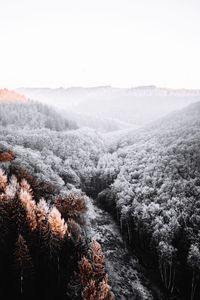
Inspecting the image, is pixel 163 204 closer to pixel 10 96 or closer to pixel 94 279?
pixel 94 279

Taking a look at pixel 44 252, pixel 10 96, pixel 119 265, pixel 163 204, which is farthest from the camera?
pixel 10 96

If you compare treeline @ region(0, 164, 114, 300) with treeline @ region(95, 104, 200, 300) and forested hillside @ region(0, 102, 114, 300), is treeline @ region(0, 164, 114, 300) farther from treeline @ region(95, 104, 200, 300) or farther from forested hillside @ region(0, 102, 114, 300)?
treeline @ region(95, 104, 200, 300)

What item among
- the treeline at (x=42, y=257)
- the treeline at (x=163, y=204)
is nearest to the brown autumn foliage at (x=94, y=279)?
the treeline at (x=42, y=257)

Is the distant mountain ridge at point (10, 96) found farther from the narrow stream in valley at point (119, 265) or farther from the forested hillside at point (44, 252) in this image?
the forested hillside at point (44, 252)

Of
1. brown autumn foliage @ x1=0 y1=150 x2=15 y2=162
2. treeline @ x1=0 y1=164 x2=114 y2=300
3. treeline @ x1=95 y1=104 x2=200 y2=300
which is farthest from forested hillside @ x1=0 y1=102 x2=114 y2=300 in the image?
treeline @ x1=95 y1=104 x2=200 y2=300

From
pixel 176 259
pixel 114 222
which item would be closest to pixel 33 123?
pixel 114 222

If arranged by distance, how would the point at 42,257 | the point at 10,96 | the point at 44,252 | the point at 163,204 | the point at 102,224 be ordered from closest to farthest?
the point at 44,252 < the point at 42,257 < the point at 163,204 < the point at 102,224 < the point at 10,96

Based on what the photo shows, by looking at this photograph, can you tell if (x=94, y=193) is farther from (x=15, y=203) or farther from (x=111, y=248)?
(x=15, y=203)

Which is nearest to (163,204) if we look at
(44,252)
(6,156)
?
(44,252)
